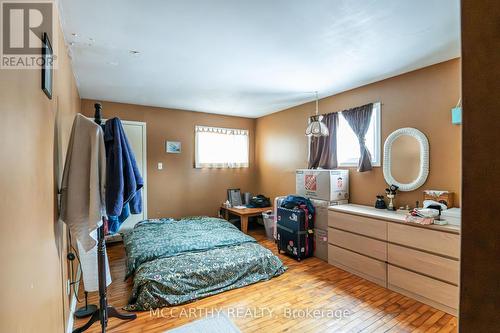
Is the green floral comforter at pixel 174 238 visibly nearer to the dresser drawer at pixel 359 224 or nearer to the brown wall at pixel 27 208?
the dresser drawer at pixel 359 224

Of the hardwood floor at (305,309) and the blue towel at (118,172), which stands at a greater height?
the blue towel at (118,172)

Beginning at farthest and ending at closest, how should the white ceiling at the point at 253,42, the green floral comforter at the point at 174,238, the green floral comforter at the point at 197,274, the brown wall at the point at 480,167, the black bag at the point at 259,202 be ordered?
the black bag at the point at 259,202 < the green floral comforter at the point at 174,238 < the green floral comforter at the point at 197,274 < the white ceiling at the point at 253,42 < the brown wall at the point at 480,167

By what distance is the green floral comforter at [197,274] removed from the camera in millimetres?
2367

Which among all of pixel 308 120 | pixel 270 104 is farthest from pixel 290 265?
pixel 270 104

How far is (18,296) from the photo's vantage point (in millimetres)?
841

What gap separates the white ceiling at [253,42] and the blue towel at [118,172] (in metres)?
0.81

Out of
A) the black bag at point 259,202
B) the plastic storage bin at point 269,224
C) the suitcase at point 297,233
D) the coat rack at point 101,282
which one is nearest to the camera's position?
the coat rack at point 101,282

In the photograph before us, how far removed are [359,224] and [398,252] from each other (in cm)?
49

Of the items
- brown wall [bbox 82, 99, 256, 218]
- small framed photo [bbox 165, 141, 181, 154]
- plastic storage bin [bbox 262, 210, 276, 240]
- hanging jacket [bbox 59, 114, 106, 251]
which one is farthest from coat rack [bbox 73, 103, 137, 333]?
plastic storage bin [bbox 262, 210, 276, 240]

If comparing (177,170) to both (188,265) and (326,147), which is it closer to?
(188,265)

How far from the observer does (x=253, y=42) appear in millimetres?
2215

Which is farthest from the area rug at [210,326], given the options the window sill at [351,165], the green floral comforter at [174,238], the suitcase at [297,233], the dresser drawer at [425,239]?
the window sill at [351,165]

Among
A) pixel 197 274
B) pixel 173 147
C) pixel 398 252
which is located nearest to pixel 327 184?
pixel 398 252

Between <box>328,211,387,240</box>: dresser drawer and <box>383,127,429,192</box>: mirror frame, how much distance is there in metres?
0.60
